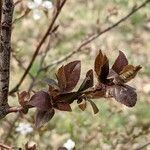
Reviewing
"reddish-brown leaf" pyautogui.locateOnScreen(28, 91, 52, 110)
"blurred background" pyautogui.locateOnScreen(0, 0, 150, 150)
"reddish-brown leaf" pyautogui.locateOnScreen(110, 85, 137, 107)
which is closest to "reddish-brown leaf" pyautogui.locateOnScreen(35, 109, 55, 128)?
"reddish-brown leaf" pyautogui.locateOnScreen(28, 91, 52, 110)

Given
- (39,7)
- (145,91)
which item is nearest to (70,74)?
(39,7)

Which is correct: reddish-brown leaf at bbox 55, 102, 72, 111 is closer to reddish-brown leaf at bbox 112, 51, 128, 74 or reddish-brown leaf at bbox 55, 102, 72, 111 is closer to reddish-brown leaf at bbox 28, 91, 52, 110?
reddish-brown leaf at bbox 28, 91, 52, 110

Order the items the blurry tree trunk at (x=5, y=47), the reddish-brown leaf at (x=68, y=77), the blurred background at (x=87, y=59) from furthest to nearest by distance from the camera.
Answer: the blurred background at (x=87, y=59) → the reddish-brown leaf at (x=68, y=77) → the blurry tree trunk at (x=5, y=47)

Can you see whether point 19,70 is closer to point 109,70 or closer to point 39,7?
point 39,7

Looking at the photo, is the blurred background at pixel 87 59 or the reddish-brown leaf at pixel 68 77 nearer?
the reddish-brown leaf at pixel 68 77

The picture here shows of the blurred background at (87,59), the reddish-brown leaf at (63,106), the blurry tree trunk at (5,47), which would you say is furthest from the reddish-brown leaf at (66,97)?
the blurred background at (87,59)

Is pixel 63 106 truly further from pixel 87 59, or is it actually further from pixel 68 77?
pixel 87 59

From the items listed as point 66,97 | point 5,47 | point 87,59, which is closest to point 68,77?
point 66,97

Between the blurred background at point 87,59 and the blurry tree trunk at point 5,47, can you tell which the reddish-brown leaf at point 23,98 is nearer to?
the blurry tree trunk at point 5,47
